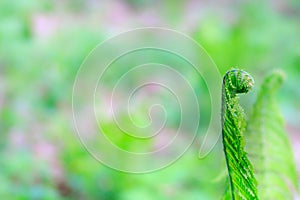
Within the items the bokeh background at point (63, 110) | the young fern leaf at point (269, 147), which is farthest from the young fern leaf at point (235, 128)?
the bokeh background at point (63, 110)

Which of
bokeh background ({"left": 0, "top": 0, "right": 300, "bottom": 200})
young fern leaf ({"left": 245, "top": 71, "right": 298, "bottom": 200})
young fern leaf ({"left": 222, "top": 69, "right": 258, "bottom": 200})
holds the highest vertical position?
bokeh background ({"left": 0, "top": 0, "right": 300, "bottom": 200})

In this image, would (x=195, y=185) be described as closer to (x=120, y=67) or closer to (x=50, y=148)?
(x=50, y=148)

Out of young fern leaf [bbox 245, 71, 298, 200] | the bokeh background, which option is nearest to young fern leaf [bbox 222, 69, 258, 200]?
young fern leaf [bbox 245, 71, 298, 200]

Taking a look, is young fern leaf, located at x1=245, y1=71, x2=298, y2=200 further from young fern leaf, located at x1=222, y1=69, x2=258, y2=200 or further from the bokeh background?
the bokeh background

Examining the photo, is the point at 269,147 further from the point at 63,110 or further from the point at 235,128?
the point at 63,110

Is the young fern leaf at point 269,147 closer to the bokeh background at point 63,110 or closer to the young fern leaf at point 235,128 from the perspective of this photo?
the young fern leaf at point 235,128

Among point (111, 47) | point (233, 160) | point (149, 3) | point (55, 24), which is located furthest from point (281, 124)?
point (149, 3)

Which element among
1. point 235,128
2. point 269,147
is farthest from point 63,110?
point 235,128
